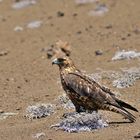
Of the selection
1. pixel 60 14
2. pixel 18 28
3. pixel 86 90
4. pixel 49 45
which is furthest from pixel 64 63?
pixel 60 14

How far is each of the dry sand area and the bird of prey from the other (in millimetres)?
339

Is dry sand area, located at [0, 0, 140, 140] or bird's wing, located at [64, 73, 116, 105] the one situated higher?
bird's wing, located at [64, 73, 116, 105]

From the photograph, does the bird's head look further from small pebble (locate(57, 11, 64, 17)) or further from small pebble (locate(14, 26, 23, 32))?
small pebble (locate(57, 11, 64, 17))

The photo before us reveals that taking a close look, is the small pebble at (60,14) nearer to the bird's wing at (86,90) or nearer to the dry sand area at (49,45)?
the dry sand area at (49,45)

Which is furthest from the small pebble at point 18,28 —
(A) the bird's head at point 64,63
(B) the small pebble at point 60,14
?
(A) the bird's head at point 64,63

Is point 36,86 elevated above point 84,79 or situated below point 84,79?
below

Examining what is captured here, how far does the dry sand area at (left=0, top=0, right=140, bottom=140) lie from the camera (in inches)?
509

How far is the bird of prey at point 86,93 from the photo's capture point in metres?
12.6

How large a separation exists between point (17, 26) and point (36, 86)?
8.40 metres

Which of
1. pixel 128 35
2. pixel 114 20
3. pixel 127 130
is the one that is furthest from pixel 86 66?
pixel 127 130

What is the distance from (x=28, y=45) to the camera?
22984 millimetres

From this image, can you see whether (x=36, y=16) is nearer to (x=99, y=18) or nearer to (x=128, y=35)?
(x=99, y=18)

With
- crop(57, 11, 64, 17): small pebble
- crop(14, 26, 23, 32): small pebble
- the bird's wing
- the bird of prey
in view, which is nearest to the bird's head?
the bird of prey

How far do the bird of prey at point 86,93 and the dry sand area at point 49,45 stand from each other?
339 millimetres
